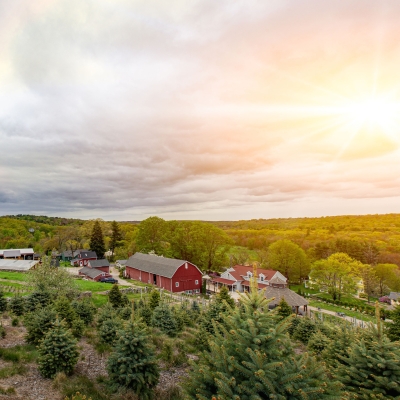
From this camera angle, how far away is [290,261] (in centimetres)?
5369

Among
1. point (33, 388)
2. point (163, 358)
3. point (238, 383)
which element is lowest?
point (163, 358)

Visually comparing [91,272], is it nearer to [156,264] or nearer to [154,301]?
[156,264]

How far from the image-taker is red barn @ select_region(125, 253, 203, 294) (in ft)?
144

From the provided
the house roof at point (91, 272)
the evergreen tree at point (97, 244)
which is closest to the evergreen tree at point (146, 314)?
the house roof at point (91, 272)

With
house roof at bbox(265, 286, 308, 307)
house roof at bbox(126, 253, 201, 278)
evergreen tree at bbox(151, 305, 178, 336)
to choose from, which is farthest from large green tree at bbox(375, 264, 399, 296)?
evergreen tree at bbox(151, 305, 178, 336)

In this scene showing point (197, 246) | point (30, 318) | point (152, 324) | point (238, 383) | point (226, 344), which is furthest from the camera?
point (197, 246)

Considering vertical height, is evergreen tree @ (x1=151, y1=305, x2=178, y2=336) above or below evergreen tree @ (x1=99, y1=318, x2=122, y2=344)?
below

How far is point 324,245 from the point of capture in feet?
221

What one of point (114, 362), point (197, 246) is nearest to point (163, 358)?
point (114, 362)

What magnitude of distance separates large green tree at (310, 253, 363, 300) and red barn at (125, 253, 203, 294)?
2176 cm

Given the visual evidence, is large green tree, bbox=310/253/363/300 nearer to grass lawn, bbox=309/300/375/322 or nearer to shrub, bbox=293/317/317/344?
grass lawn, bbox=309/300/375/322

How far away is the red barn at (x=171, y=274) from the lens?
43.8m

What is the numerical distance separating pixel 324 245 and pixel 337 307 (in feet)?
93.3

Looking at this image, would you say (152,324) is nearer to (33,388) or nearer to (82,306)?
(82,306)
